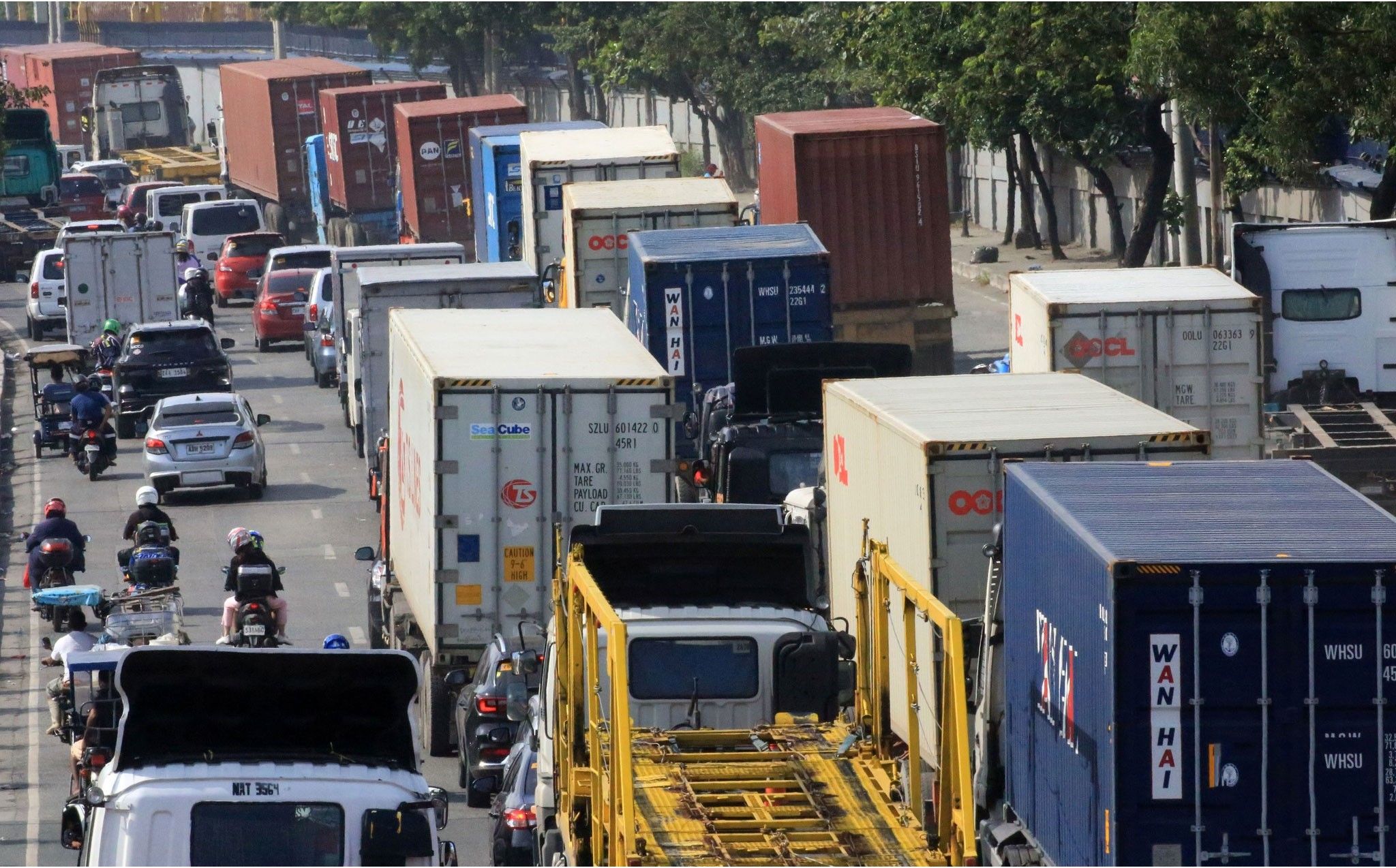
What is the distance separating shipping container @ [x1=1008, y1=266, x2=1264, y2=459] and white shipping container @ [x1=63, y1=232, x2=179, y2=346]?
2382cm

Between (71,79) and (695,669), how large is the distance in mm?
77663

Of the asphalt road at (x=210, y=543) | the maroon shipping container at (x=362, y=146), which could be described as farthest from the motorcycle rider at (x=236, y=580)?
the maroon shipping container at (x=362, y=146)

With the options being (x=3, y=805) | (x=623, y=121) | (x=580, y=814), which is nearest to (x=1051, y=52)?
(x=3, y=805)

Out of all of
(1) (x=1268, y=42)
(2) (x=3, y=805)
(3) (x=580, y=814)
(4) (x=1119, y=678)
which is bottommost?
(2) (x=3, y=805)

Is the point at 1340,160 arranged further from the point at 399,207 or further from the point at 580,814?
the point at 580,814

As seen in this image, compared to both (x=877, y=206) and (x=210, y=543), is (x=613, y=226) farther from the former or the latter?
(x=210, y=543)

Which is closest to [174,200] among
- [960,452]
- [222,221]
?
[222,221]

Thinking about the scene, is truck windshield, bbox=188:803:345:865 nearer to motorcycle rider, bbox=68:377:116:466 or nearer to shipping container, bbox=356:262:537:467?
shipping container, bbox=356:262:537:467

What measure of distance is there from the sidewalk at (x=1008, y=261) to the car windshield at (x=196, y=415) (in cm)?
2131

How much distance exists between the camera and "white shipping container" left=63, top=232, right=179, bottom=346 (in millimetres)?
41500

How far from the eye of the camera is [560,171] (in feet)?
116

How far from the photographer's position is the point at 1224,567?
33.7 feet

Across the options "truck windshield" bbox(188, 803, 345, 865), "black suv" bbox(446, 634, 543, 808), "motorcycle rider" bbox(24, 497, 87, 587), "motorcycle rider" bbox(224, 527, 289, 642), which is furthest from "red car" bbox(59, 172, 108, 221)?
"truck windshield" bbox(188, 803, 345, 865)

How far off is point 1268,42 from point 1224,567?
20.1m
